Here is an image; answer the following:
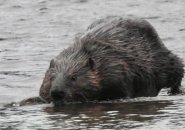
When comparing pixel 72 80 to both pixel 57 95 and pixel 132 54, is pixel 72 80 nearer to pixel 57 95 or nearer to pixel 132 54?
pixel 57 95

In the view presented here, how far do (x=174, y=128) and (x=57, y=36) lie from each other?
28.4 ft

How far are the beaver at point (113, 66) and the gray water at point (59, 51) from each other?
19cm

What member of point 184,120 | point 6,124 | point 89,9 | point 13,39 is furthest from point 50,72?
point 89,9

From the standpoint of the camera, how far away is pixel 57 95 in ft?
30.0

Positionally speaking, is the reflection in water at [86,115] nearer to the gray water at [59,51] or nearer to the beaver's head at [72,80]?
the gray water at [59,51]

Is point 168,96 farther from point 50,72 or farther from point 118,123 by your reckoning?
point 118,123

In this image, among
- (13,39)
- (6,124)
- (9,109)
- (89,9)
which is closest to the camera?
(6,124)

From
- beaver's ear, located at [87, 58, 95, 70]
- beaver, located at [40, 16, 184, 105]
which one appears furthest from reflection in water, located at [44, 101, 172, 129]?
beaver's ear, located at [87, 58, 95, 70]

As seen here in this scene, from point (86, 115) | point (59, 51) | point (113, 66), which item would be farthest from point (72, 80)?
point (59, 51)

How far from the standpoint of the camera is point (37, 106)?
9.43 metres

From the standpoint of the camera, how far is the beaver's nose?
9094mm

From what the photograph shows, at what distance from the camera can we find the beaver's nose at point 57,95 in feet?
29.8

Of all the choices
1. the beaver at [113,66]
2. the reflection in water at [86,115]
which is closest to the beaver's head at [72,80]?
the beaver at [113,66]

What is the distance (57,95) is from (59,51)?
5.20 metres
